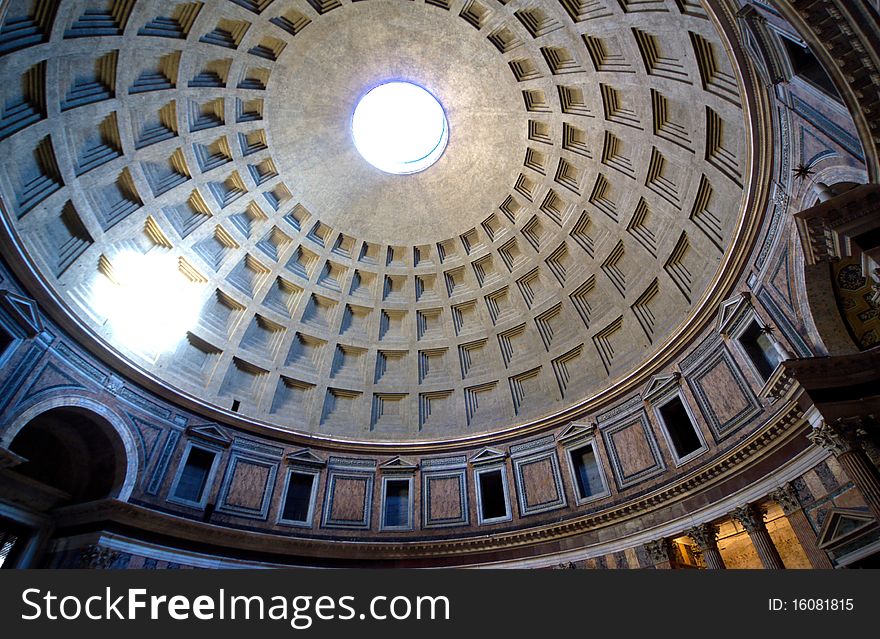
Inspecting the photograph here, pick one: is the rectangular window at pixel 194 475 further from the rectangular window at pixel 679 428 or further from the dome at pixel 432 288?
the rectangular window at pixel 679 428

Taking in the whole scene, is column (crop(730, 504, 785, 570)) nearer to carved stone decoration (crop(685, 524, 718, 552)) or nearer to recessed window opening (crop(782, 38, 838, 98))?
carved stone decoration (crop(685, 524, 718, 552))

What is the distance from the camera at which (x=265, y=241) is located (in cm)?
2253

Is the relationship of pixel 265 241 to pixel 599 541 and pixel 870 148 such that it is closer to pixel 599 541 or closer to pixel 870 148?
pixel 599 541

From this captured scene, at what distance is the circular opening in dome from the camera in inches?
886

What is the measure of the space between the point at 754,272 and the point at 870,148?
7.46 m

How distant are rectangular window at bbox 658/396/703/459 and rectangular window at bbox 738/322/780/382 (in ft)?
9.06

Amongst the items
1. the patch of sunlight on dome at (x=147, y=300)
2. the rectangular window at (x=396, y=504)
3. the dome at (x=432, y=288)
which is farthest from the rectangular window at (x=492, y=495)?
the patch of sunlight on dome at (x=147, y=300)

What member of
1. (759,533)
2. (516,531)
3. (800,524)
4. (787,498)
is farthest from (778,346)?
(516,531)

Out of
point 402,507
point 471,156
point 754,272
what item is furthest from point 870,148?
point 402,507

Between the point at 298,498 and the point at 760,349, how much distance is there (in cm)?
1673

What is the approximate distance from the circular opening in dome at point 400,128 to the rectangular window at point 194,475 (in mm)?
13969

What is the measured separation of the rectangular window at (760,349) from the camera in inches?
558

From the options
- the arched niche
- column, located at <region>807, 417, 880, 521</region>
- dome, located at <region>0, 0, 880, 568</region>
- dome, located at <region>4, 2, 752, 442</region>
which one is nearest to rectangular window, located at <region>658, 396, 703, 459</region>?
dome, located at <region>0, 0, 880, 568</region>

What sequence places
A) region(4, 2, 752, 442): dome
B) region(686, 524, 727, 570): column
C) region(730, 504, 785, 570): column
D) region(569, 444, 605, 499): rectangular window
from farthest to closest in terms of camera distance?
region(569, 444, 605, 499): rectangular window < region(4, 2, 752, 442): dome < region(686, 524, 727, 570): column < region(730, 504, 785, 570): column
